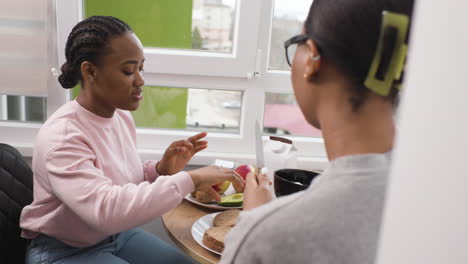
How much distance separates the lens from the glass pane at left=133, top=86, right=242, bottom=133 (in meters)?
1.90

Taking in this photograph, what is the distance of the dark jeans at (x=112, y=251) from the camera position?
1.13 m

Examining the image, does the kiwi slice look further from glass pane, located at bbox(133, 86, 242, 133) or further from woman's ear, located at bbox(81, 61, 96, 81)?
glass pane, located at bbox(133, 86, 242, 133)

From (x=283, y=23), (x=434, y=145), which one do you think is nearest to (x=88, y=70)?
(x=283, y=23)

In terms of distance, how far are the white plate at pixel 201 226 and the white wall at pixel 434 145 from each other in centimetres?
74

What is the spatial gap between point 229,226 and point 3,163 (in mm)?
735

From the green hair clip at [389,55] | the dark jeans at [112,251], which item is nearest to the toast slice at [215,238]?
the dark jeans at [112,251]

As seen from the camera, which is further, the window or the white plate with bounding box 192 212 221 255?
the window

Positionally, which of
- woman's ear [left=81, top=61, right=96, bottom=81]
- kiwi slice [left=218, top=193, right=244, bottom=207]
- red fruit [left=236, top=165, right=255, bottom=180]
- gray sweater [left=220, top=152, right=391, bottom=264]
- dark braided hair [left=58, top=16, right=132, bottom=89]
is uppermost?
dark braided hair [left=58, top=16, right=132, bottom=89]

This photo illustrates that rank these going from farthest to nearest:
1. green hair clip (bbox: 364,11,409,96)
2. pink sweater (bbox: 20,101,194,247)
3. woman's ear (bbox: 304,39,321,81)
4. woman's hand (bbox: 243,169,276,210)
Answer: pink sweater (bbox: 20,101,194,247), woman's hand (bbox: 243,169,276,210), woman's ear (bbox: 304,39,321,81), green hair clip (bbox: 364,11,409,96)

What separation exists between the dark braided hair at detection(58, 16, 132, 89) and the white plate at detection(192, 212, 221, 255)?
1.81 feet

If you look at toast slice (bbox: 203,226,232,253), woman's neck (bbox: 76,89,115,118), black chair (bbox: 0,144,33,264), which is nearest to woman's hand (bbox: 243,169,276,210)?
toast slice (bbox: 203,226,232,253)

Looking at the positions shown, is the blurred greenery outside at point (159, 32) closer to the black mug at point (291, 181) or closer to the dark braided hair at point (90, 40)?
the dark braided hair at point (90, 40)

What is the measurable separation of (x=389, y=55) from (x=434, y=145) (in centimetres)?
30

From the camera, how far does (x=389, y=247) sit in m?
0.34
